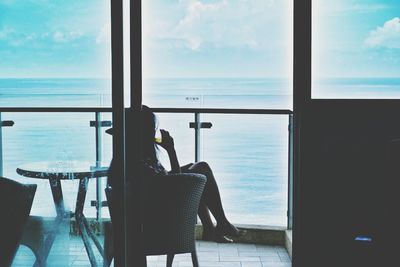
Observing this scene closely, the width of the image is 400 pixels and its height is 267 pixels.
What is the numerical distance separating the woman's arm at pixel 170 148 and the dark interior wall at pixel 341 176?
1.34m

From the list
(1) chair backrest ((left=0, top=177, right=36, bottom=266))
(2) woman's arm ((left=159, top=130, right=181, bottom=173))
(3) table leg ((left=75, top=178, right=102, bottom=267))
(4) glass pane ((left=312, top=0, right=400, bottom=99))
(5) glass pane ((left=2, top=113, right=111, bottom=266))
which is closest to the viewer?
(1) chair backrest ((left=0, top=177, right=36, bottom=266))

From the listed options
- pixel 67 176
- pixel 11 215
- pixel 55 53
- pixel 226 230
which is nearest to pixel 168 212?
pixel 67 176

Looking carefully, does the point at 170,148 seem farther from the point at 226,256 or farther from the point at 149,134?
the point at 226,256

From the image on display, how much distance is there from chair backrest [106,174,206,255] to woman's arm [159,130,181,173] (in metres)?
0.88

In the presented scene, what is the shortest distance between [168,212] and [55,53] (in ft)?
3.44

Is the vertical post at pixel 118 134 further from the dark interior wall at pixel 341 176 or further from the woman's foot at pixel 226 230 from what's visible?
the woman's foot at pixel 226 230

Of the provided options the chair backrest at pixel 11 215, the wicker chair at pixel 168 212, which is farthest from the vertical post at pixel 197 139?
the chair backrest at pixel 11 215

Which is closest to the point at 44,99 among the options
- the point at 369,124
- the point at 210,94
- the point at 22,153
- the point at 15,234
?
the point at 22,153

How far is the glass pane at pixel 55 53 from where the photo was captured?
213cm

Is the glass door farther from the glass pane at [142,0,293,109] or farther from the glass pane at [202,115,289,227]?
the glass pane at [202,115,289,227]

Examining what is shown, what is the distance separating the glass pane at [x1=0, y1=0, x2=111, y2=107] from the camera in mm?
2133

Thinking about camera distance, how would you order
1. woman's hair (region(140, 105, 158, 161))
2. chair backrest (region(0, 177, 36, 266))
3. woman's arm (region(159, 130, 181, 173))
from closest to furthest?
chair backrest (region(0, 177, 36, 266)), woman's hair (region(140, 105, 158, 161)), woman's arm (region(159, 130, 181, 173))

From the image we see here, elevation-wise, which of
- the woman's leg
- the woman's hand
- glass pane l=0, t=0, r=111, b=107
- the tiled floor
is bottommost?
the tiled floor

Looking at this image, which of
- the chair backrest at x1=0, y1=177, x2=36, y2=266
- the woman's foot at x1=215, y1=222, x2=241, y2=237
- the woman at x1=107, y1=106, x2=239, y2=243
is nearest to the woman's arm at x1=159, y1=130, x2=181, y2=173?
the woman at x1=107, y1=106, x2=239, y2=243
